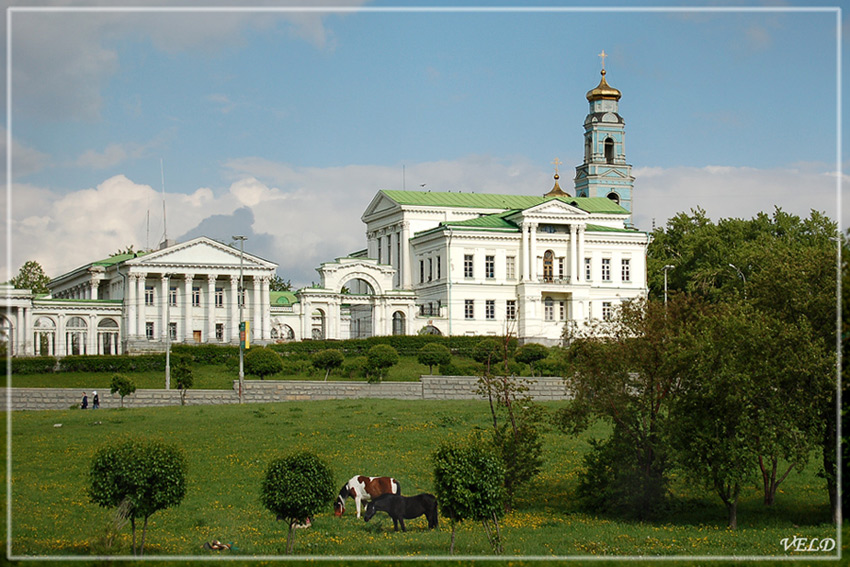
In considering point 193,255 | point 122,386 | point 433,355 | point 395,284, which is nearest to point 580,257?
point 395,284

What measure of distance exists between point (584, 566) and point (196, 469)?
11634mm

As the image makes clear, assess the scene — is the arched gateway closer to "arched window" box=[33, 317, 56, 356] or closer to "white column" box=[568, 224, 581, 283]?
"white column" box=[568, 224, 581, 283]

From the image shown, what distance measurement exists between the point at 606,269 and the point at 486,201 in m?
8.94

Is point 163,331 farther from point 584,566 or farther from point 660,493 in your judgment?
point 584,566

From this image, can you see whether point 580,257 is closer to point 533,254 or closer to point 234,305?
point 533,254

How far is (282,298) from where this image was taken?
222ft

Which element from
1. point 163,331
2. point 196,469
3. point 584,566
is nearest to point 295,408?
point 196,469

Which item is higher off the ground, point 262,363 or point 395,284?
point 395,284

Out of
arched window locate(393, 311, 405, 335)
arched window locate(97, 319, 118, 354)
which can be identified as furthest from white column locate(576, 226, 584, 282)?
arched window locate(97, 319, 118, 354)

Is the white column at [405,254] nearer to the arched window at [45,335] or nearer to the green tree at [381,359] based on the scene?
the arched window at [45,335]

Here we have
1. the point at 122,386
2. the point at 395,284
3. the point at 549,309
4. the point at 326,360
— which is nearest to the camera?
the point at 122,386

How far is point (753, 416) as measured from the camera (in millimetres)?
22562

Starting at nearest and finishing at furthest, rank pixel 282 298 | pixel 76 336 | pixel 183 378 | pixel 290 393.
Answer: pixel 183 378 → pixel 290 393 → pixel 76 336 → pixel 282 298

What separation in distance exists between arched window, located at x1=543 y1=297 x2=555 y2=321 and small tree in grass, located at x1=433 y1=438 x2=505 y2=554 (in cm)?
4799
